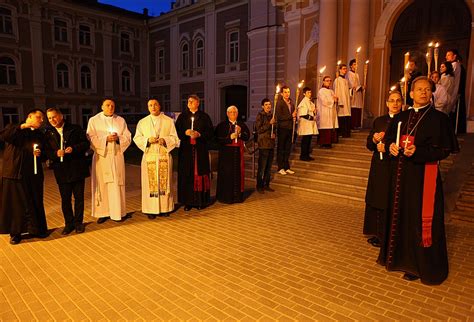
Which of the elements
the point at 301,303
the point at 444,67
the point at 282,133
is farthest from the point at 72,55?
the point at 301,303

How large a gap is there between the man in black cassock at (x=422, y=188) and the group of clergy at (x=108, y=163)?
376 cm

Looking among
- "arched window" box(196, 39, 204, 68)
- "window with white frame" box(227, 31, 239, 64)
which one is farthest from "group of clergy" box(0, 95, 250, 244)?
"arched window" box(196, 39, 204, 68)

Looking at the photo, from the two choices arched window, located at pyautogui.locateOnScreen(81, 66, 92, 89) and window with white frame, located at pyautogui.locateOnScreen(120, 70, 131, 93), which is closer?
arched window, located at pyautogui.locateOnScreen(81, 66, 92, 89)

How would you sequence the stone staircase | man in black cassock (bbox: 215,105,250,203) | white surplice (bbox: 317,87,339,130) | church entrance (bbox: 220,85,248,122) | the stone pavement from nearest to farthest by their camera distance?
the stone pavement
man in black cassock (bbox: 215,105,250,203)
the stone staircase
white surplice (bbox: 317,87,339,130)
church entrance (bbox: 220,85,248,122)

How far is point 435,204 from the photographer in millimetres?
3799

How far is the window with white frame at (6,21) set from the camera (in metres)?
23.1

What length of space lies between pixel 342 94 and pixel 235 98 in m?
15.7

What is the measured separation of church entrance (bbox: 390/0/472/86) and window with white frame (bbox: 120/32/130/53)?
2343cm

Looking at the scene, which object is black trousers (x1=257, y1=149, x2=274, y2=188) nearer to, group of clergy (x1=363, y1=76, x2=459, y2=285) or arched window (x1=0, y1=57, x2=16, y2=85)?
group of clergy (x1=363, y1=76, x2=459, y2=285)

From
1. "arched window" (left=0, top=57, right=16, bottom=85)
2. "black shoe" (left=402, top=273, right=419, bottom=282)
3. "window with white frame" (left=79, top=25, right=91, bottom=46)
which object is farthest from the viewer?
"window with white frame" (left=79, top=25, right=91, bottom=46)

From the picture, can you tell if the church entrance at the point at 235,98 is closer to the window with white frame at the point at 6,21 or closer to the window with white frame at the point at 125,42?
the window with white frame at the point at 125,42

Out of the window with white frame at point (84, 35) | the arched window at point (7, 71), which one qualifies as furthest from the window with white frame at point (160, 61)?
the arched window at point (7, 71)

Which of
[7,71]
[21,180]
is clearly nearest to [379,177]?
[21,180]

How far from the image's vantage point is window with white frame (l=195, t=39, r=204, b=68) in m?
26.1
